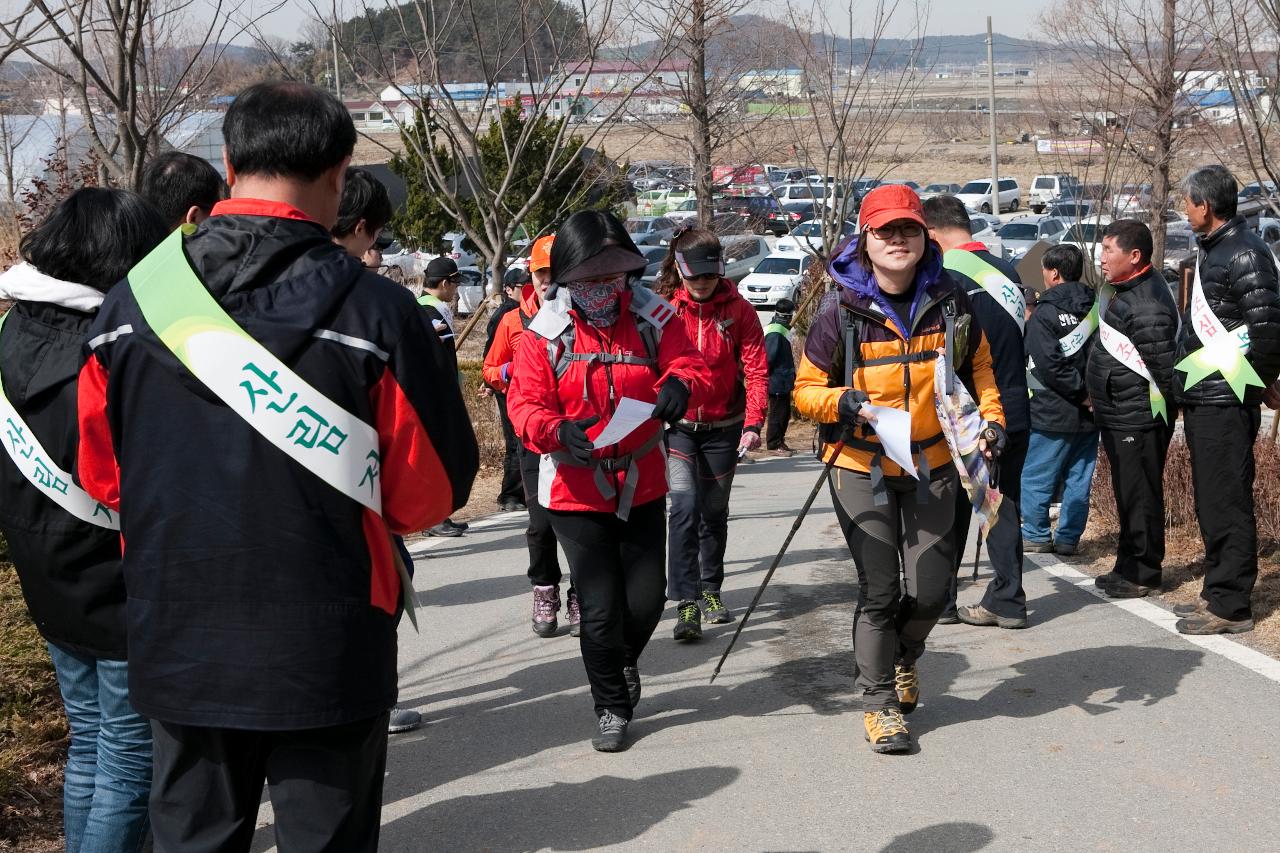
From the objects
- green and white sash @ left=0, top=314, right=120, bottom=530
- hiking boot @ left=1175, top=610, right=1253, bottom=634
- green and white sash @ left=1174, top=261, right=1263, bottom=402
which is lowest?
hiking boot @ left=1175, top=610, right=1253, bottom=634

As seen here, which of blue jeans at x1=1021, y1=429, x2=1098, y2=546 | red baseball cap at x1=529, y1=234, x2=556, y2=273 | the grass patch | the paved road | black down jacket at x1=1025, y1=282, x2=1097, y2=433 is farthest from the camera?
blue jeans at x1=1021, y1=429, x2=1098, y2=546

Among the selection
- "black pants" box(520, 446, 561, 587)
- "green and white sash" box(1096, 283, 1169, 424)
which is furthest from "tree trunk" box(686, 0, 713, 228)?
"black pants" box(520, 446, 561, 587)

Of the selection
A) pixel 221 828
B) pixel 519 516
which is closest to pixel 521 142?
pixel 519 516

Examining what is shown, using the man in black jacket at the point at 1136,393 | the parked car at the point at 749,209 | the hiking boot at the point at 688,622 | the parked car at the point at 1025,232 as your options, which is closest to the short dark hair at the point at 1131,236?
the man in black jacket at the point at 1136,393

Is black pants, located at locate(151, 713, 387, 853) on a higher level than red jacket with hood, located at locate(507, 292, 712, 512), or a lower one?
lower

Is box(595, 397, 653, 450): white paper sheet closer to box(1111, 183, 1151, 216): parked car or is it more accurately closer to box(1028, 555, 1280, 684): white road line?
box(1028, 555, 1280, 684): white road line

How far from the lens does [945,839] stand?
4348 millimetres

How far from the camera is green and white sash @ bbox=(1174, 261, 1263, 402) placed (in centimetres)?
647

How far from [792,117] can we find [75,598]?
1599cm

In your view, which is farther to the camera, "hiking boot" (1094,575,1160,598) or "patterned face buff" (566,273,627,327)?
"hiking boot" (1094,575,1160,598)

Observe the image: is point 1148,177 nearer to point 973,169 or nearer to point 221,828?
point 221,828

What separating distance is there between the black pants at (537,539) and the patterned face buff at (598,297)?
1.48 m

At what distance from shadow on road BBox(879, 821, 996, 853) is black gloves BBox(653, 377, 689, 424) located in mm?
1667

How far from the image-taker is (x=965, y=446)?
5113mm
